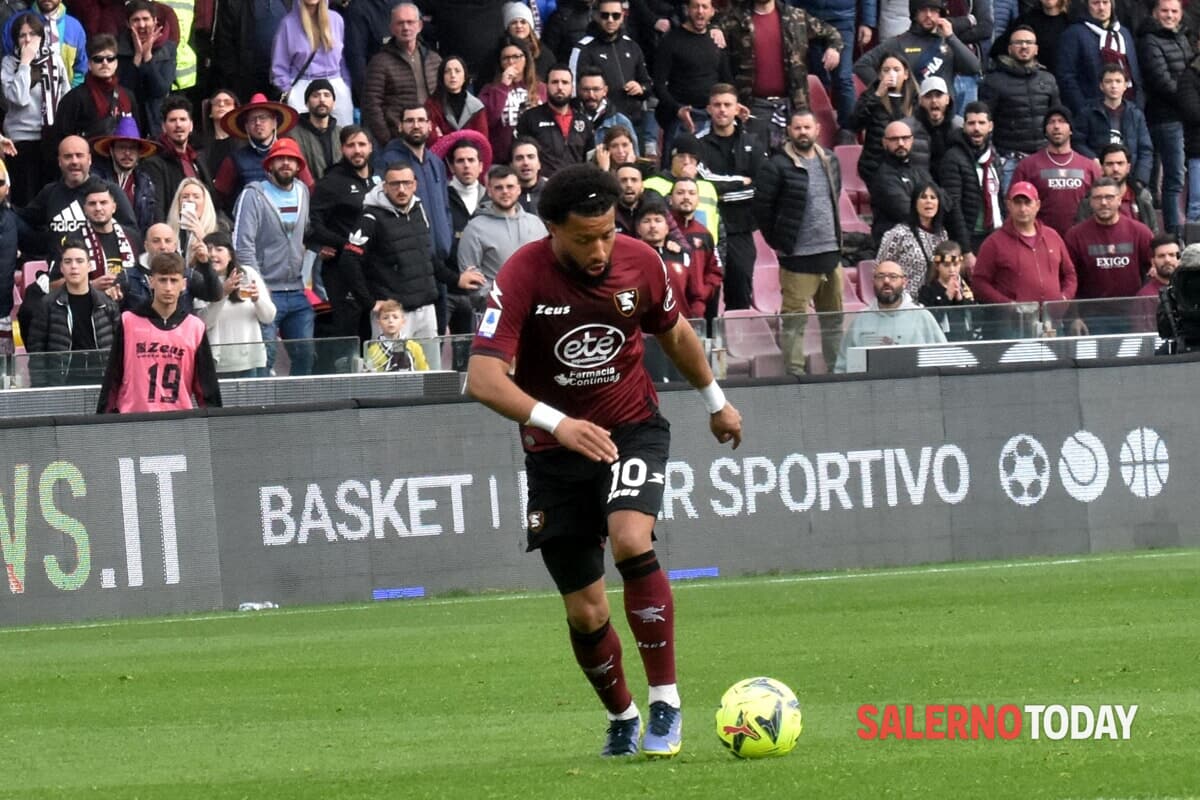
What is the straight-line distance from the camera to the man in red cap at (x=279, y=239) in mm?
17703

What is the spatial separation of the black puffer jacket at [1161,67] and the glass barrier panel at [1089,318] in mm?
7098

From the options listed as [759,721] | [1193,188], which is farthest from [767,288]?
[759,721]

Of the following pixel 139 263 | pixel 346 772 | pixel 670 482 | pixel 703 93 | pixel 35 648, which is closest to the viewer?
pixel 346 772

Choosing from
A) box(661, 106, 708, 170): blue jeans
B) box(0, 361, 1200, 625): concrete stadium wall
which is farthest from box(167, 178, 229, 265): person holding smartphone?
box(661, 106, 708, 170): blue jeans

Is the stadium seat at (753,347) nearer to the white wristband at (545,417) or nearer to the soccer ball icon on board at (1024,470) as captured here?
the soccer ball icon on board at (1024,470)

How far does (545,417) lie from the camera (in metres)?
7.70

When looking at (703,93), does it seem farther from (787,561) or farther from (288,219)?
(787,561)

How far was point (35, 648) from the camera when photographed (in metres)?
13.0

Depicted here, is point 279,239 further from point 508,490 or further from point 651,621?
Result: point 651,621

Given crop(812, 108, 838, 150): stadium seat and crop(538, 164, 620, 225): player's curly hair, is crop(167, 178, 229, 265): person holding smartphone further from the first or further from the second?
crop(538, 164, 620, 225): player's curly hair

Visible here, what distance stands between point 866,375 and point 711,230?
2828mm

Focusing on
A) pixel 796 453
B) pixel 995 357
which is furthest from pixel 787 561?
pixel 995 357

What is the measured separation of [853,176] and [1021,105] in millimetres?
1886

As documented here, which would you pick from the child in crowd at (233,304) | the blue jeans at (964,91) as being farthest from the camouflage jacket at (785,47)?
the child in crowd at (233,304)
